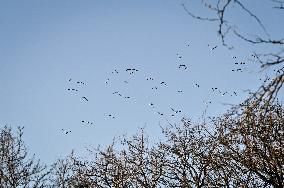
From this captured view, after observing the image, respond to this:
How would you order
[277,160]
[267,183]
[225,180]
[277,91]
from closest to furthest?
[277,91]
[277,160]
[267,183]
[225,180]

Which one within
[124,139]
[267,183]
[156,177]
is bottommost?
[267,183]

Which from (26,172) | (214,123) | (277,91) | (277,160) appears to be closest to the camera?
(277,91)

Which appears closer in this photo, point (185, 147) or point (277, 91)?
point (277, 91)

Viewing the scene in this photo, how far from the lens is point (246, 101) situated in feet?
10.5

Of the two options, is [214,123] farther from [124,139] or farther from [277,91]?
[277,91]

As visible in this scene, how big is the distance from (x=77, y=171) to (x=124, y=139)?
2.84 m

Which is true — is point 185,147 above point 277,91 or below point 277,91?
above

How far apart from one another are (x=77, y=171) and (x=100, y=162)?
1554 mm

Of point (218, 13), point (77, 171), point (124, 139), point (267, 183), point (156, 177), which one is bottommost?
point (218, 13)

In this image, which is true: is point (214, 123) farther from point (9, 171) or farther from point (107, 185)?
point (9, 171)

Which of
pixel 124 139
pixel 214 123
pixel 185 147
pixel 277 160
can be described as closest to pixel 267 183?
pixel 277 160

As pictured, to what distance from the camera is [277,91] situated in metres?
2.99

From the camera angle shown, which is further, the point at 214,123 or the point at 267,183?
the point at 214,123

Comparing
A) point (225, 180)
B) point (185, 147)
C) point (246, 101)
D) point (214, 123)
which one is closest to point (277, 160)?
point (225, 180)
